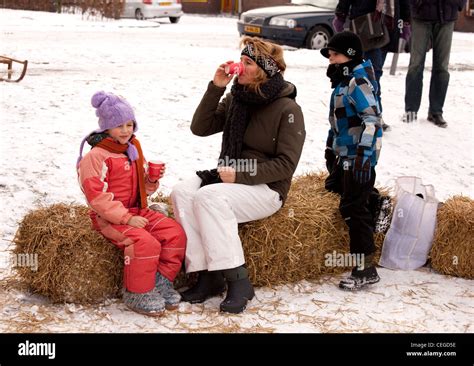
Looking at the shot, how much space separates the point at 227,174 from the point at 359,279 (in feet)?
3.96

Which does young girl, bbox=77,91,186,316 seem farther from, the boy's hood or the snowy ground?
the boy's hood

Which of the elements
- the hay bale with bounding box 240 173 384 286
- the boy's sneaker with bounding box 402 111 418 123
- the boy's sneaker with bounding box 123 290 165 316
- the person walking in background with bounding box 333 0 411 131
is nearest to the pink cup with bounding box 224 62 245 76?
the hay bale with bounding box 240 173 384 286

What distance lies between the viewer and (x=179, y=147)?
7609 mm

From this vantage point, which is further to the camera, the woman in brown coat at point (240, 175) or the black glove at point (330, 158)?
the black glove at point (330, 158)

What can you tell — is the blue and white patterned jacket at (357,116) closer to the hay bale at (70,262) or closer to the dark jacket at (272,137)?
the dark jacket at (272,137)

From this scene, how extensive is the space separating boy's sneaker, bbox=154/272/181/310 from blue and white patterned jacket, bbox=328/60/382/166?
154 centimetres

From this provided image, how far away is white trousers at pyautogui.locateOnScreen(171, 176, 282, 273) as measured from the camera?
4.64m

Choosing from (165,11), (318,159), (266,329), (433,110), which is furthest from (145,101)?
(165,11)

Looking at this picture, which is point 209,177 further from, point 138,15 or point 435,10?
point 138,15

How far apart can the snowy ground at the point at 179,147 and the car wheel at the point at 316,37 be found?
3.29 feet

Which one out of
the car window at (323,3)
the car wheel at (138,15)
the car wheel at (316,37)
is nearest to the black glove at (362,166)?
the car wheel at (316,37)

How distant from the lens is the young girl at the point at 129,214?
14.7ft

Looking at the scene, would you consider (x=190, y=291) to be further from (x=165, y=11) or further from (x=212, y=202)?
(x=165, y=11)

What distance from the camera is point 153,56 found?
1237 cm
